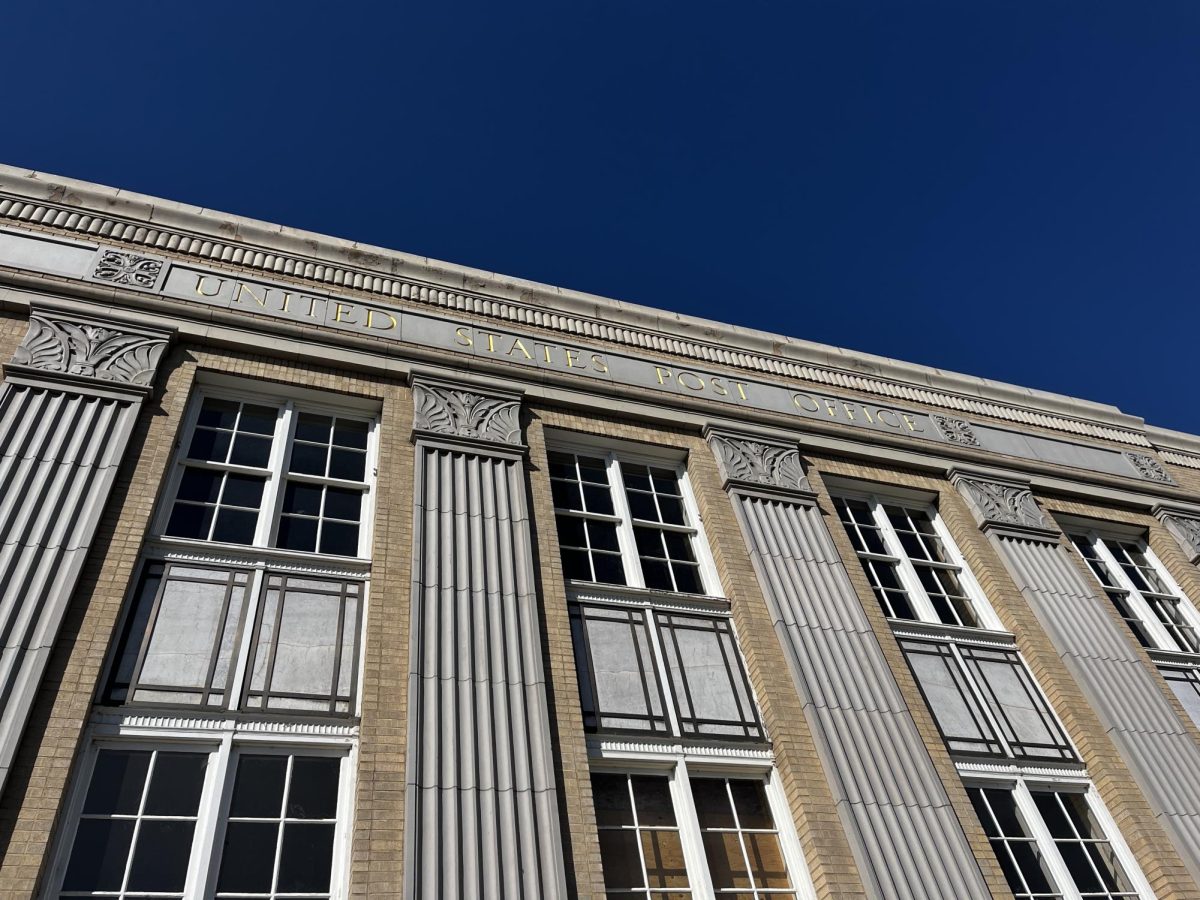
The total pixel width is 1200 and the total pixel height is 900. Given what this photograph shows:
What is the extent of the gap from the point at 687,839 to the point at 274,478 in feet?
18.7

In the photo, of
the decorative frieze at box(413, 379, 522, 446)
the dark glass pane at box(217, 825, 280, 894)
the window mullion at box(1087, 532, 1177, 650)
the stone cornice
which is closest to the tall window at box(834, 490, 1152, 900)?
the window mullion at box(1087, 532, 1177, 650)

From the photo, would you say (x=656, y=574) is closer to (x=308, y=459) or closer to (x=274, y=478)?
(x=308, y=459)

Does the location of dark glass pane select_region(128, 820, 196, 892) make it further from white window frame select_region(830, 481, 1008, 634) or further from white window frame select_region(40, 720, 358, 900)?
white window frame select_region(830, 481, 1008, 634)

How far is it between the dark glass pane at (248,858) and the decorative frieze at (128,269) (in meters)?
7.05

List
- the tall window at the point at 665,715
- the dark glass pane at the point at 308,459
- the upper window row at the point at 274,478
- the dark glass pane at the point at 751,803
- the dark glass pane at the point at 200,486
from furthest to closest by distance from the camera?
the dark glass pane at the point at 308,459 → the dark glass pane at the point at 200,486 → the upper window row at the point at 274,478 → the dark glass pane at the point at 751,803 → the tall window at the point at 665,715

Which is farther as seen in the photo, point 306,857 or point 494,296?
point 494,296

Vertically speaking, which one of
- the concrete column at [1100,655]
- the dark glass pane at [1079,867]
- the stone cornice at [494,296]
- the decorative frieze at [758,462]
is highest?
the stone cornice at [494,296]

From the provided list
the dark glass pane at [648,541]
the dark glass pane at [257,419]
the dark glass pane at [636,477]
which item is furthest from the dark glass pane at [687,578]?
the dark glass pane at [257,419]

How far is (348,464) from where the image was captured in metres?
10.4

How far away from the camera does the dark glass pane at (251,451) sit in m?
9.98

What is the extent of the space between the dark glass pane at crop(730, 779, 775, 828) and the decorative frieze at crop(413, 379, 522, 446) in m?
4.65

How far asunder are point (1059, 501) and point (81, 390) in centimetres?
1395

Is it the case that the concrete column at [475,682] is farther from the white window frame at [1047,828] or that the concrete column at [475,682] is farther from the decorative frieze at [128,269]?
the white window frame at [1047,828]

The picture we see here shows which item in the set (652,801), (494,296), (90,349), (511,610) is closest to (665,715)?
(652,801)
